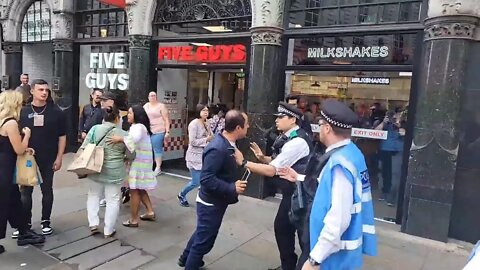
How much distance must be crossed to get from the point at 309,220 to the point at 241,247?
2159 mm

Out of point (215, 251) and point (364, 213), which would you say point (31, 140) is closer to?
point (215, 251)

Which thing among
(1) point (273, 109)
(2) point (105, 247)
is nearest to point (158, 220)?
(2) point (105, 247)

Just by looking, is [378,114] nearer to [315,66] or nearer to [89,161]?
[315,66]

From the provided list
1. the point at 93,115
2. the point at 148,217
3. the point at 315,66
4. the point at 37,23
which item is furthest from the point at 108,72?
the point at 315,66

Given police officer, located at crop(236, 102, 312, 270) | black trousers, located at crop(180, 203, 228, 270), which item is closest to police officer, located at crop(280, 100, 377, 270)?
police officer, located at crop(236, 102, 312, 270)

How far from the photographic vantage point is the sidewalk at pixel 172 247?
392 cm

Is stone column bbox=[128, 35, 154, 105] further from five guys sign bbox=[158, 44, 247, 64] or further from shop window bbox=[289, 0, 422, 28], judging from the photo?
shop window bbox=[289, 0, 422, 28]

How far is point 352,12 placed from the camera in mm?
5719

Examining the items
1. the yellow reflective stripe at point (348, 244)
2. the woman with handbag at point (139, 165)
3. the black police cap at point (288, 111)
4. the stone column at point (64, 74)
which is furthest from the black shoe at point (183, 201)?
the stone column at point (64, 74)

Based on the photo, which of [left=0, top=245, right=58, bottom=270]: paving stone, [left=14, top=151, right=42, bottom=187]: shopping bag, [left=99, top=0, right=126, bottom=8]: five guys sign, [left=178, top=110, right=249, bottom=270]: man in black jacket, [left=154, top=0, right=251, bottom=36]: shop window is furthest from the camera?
[left=99, top=0, right=126, bottom=8]: five guys sign

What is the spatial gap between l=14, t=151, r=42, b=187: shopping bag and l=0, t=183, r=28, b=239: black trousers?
121mm

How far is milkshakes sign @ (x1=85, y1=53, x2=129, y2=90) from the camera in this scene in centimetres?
827

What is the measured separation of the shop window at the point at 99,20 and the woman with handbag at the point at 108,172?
4488mm

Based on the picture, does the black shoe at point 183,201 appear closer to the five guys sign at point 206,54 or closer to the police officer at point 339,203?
the five guys sign at point 206,54
